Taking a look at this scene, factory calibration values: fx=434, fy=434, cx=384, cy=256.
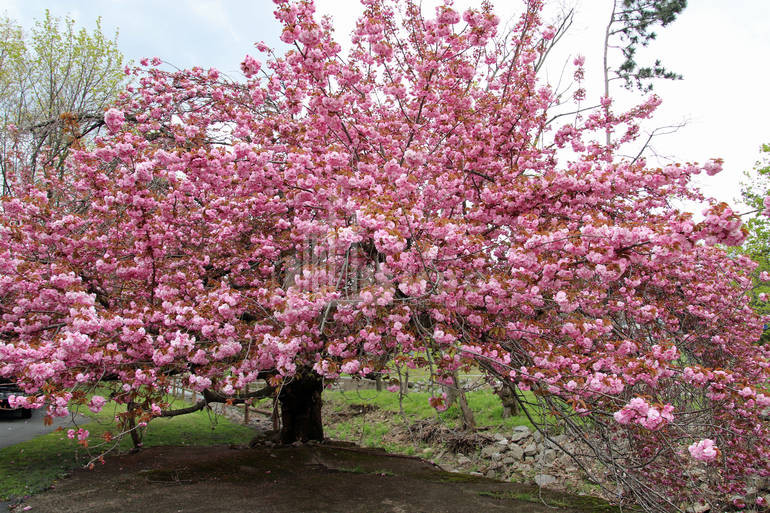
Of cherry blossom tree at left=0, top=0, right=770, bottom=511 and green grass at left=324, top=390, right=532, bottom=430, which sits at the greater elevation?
cherry blossom tree at left=0, top=0, right=770, bottom=511

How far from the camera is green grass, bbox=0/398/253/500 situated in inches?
249

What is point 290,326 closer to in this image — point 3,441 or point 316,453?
point 316,453

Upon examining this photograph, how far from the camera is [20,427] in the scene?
38.3 feet

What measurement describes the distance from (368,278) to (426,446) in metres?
7.05

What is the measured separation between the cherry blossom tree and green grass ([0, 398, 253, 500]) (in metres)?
1.16

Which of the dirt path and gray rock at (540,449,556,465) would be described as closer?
the dirt path

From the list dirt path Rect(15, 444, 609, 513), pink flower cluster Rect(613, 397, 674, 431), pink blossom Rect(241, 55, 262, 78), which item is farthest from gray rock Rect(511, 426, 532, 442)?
pink blossom Rect(241, 55, 262, 78)

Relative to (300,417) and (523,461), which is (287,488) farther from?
(523,461)

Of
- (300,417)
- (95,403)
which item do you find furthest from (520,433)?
(95,403)

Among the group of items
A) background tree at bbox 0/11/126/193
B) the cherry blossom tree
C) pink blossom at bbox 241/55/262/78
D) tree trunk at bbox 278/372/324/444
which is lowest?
tree trunk at bbox 278/372/324/444

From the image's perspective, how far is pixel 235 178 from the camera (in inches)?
179

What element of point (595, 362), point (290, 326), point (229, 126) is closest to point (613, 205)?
point (595, 362)

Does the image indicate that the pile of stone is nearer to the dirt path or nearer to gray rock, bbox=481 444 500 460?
gray rock, bbox=481 444 500 460

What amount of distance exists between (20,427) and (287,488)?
10.4 m
